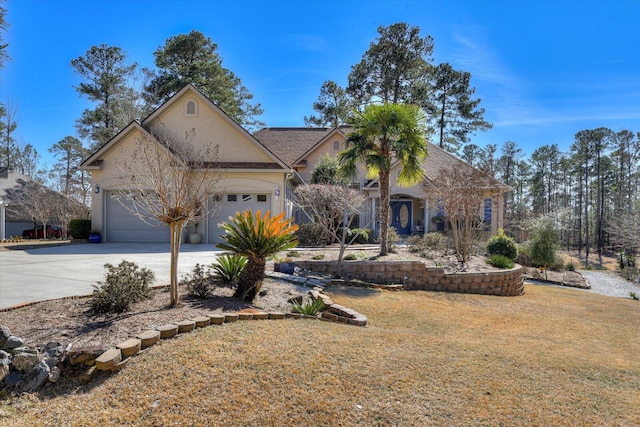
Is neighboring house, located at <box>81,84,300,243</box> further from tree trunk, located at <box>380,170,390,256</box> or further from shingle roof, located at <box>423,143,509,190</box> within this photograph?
shingle roof, located at <box>423,143,509,190</box>

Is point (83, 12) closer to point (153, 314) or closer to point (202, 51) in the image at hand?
point (153, 314)

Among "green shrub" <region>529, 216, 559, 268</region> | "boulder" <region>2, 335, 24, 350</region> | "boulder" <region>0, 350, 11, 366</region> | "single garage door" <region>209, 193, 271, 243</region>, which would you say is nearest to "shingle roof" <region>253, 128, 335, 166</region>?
"single garage door" <region>209, 193, 271, 243</region>

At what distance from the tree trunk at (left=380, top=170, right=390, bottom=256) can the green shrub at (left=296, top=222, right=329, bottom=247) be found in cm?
388

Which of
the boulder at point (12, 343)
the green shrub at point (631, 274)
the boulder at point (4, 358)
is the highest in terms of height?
the boulder at point (12, 343)

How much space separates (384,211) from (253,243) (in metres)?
7.10

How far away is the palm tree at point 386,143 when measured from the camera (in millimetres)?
12102

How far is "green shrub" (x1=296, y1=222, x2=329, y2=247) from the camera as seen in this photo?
614 inches

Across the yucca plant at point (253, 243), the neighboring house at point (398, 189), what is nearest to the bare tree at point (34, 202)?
the neighboring house at point (398, 189)

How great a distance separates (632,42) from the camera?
546 inches

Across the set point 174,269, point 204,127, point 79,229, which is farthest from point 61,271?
point 204,127

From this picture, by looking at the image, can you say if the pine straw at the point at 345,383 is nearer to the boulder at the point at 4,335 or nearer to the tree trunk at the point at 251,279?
the boulder at the point at 4,335

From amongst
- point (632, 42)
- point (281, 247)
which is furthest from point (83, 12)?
point (632, 42)

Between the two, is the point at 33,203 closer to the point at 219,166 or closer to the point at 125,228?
the point at 125,228

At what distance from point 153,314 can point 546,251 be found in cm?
1908
